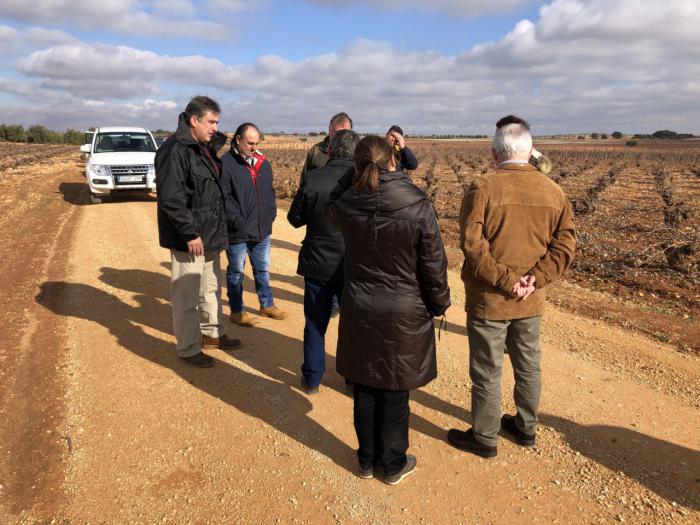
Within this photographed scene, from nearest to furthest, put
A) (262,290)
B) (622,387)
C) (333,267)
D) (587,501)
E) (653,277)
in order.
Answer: (587,501)
(333,267)
(622,387)
(262,290)
(653,277)

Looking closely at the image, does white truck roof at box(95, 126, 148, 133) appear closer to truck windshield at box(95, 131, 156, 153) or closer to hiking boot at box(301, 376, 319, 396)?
truck windshield at box(95, 131, 156, 153)

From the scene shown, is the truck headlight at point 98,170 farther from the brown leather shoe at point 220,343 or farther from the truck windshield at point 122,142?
the brown leather shoe at point 220,343

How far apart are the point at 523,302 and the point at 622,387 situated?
176 centimetres

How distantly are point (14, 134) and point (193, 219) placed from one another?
76675 millimetres

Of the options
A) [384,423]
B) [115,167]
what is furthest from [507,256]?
[115,167]

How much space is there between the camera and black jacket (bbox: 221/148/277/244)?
14.7 ft

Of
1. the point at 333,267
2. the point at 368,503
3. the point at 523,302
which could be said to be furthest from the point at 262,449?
the point at 523,302

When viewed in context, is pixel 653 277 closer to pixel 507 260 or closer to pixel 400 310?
pixel 507 260

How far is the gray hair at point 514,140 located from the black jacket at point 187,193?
2.29 m

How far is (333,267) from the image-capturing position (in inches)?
133

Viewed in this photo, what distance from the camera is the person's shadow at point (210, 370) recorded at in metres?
3.28

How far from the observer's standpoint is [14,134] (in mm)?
64688

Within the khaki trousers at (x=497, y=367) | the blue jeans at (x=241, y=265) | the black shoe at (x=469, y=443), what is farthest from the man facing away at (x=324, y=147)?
the black shoe at (x=469, y=443)

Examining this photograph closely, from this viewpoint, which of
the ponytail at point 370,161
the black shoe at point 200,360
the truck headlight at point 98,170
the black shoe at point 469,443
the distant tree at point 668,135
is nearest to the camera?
the ponytail at point 370,161
